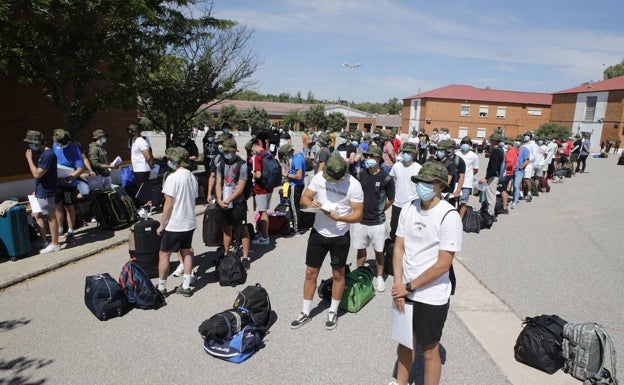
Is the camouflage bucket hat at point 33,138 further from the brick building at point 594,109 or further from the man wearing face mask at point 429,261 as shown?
the brick building at point 594,109

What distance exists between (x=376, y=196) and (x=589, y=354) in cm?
290

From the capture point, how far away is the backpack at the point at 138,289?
4.87 meters

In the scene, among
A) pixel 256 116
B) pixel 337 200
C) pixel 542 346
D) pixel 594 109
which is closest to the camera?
pixel 542 346

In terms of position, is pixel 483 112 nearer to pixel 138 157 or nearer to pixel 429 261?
pixel 138 157

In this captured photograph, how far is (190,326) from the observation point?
179 inches

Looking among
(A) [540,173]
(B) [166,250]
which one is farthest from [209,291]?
(A) [540,173]

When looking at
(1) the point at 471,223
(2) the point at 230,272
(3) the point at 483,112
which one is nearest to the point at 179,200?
(2) the point at 230,272

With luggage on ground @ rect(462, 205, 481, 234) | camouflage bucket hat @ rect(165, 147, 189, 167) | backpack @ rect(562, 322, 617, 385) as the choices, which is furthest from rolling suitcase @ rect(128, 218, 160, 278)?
luggage on ground @ rect(462, 205, 481, 234)

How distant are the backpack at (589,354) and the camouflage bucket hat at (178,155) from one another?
15.7 ft

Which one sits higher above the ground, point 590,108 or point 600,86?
point 600,86

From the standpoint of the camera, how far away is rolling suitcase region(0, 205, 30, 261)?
617 centimetres

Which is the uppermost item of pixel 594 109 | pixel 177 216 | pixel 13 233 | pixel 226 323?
pixel 594 109

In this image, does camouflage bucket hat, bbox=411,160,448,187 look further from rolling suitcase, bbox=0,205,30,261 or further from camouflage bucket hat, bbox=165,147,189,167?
rolling suitcase, bbox=0,205,30,261

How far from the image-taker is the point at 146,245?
564 centimetres
